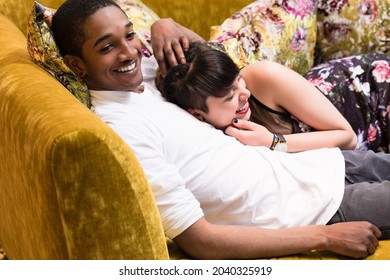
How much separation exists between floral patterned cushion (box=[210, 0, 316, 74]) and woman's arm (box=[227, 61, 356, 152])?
0.23m

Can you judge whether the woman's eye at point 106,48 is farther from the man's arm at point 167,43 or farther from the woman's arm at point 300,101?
the woman's arm at point 300,101

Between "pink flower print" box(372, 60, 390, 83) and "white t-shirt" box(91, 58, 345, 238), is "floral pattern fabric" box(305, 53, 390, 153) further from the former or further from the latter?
"white t-shirt" box(91, 58, 345, 238)

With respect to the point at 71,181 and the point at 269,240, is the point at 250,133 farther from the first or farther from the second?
the point at 71,181

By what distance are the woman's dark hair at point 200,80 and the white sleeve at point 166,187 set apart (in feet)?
0.88

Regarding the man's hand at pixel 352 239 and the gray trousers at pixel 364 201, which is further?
the gray trousers at pixel 364 201

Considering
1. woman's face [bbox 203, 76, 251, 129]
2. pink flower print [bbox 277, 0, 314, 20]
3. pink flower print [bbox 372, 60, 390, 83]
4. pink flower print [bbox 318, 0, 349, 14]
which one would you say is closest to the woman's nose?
woman's face [bbox 203, 76, 251, 129]

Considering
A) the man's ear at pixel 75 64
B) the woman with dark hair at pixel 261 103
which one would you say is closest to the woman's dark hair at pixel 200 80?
the woman with dark hair at pixel 261 103

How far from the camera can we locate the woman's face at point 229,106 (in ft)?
5.97

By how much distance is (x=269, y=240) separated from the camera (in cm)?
159

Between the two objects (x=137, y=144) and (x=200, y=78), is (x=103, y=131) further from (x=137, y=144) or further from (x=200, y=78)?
(x=200, y=78)

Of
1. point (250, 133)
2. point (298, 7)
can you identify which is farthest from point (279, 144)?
point (298, 7)

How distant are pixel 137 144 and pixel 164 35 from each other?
482 millimetres

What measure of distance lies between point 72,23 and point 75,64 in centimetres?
10

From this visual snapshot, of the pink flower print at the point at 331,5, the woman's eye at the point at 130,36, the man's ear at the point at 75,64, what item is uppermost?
the woman's eye at the point at 130,36
